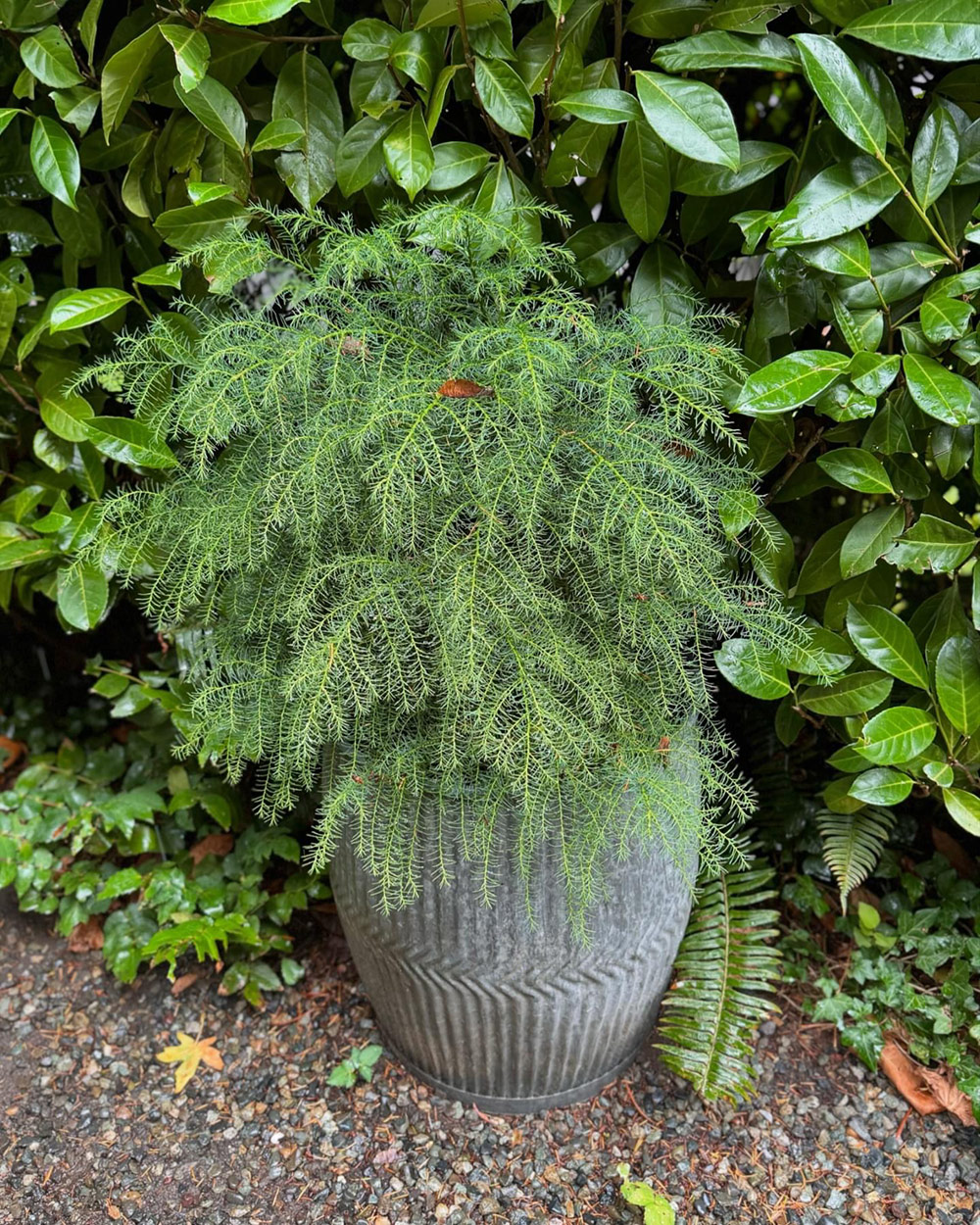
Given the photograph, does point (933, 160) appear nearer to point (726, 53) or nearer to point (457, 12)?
point (726, 53)

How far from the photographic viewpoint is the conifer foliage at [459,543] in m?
1.17

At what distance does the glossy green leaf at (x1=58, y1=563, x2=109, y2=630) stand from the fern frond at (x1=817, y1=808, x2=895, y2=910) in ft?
4.51

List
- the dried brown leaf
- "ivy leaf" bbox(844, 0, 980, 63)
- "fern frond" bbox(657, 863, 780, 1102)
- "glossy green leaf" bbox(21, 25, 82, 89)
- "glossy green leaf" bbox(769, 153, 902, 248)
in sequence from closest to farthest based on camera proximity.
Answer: "ivy leaf" bbox(844, 0, 980, 63) < "glossy green leaf" bbox(769, 153, 902, 248) < "glossy green leaf" bbox(21, 25, 82, 89) < "fern frond" bbox(657, 863, 780, 1102) < the dried brown leaf

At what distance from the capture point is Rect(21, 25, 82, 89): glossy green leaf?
4.59 feet

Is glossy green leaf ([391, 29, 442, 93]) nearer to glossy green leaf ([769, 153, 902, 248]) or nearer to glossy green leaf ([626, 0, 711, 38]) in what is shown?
glossy green leaf ([626, 0, 711, 38])

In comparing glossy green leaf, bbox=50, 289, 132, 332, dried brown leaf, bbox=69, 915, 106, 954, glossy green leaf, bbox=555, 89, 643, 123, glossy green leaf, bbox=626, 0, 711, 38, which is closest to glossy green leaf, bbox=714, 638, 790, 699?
glossy green leaf, bbox=555, 89, 643, 123

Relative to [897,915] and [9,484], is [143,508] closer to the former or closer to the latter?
[9,484]

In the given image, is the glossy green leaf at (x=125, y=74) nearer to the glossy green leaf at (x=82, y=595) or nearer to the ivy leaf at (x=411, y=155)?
the ivy leaf at (x=411, y=155)

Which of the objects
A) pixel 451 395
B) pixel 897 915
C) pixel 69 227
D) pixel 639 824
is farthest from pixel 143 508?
pixel 897 915

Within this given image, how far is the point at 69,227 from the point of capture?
5.29ft

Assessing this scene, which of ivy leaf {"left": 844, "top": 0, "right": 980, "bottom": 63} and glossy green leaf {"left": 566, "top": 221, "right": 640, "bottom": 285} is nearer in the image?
ivy leaf {"left": 844, "top": 0, "right": 980, "bottom": 63}

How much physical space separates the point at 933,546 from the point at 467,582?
27.4 inches

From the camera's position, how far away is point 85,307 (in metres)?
1.48

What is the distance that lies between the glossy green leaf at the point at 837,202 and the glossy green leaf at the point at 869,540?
1.35 feet
